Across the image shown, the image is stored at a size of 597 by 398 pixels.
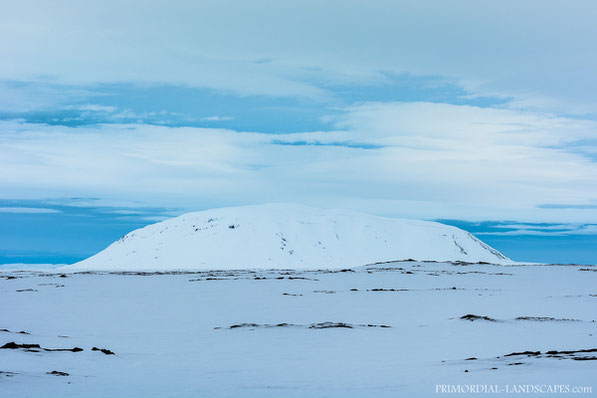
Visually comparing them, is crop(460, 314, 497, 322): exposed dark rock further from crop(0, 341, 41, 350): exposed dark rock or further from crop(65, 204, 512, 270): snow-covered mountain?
crop(65, 204, 512, 270): snow-covered mountain

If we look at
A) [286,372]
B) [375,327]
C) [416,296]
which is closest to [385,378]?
[286,372]

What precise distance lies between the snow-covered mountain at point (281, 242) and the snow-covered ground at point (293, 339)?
35.1m

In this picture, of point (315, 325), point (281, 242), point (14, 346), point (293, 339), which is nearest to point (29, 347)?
point (14, 346)

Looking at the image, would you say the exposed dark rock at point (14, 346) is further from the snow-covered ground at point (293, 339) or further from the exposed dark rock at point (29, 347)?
the snow-covered ground at point (293, 339)

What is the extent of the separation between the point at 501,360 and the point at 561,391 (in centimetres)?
243

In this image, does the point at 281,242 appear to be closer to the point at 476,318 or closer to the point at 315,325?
the point at 476,318

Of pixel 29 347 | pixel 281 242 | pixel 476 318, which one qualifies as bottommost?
pixel 29 347

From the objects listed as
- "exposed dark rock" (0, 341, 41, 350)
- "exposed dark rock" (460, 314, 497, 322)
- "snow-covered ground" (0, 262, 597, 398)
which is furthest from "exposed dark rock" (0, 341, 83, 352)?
"exposed dark rock" (460, 314, 497, 322)

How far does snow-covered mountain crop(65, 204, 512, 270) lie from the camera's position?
60656 mm

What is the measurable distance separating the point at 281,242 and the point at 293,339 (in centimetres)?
5136

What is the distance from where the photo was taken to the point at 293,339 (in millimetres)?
13055

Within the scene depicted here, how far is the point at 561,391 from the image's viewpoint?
25.0 ft

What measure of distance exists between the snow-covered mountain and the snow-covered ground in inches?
1383

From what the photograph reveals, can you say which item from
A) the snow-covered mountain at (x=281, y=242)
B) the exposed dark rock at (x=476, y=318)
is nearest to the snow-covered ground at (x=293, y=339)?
the exposed dark rock at (x=476, y=318)
